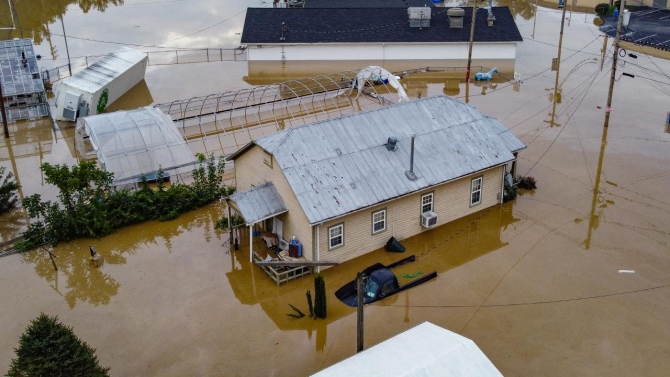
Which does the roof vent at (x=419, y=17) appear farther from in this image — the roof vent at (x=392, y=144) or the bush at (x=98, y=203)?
the roof vent at (x=392, y=144)

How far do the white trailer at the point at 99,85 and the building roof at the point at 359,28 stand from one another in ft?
34.4

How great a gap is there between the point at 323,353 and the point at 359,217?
6.29 metres

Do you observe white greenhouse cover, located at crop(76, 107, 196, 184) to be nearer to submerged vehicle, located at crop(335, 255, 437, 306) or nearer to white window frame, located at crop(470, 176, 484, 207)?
submerged vehicle, located at crop(335, 255, 437, 306)

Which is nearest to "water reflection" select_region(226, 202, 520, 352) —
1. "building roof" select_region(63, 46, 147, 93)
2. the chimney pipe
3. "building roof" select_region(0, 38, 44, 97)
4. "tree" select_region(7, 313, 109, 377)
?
the chimney pipe

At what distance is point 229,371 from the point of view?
1970cm

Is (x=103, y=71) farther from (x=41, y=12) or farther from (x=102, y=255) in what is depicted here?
(x=41, y=12)

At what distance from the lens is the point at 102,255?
26.4 meters

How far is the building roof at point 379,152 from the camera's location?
24.6 m

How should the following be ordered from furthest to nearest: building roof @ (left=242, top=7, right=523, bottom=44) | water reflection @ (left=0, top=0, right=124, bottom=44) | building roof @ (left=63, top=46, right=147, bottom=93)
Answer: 1. water reflection @ (left=0, top=0, right=124, bottom=44)
2. building roof @ (left=242, top=7, right=523, bottom=44)
3. building roof @ (left=63, top=46, right=147, bottom=93)

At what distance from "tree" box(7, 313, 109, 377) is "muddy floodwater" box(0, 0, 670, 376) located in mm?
3951

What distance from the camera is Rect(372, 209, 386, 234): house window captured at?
84.2 ft

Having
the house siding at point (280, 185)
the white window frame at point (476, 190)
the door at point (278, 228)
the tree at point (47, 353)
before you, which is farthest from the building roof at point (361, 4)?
the tree at point (47, 353)

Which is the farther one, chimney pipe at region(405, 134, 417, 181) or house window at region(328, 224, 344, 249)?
chimney pipe at region(405, 134, 417, 181)

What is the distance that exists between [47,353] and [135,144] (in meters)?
18.2
